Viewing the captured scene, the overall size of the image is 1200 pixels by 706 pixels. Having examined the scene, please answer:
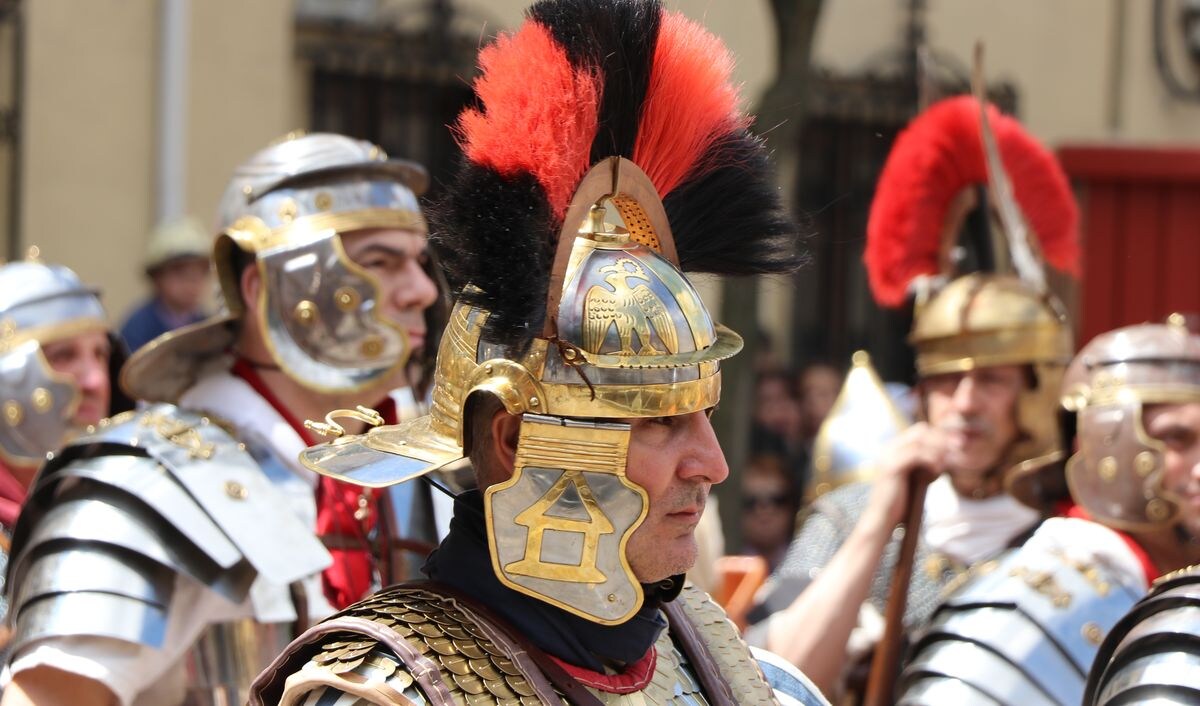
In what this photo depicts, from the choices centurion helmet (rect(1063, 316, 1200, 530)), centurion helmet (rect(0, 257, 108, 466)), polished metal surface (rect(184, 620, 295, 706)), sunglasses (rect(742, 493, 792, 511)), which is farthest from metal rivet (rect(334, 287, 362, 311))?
sunglasses (rect(742, 493, 792, 511))

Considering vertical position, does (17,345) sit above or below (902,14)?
below

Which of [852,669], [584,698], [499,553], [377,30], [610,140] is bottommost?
[852,669]

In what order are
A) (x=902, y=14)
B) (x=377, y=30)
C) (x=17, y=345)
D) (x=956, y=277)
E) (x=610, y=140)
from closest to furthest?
(x=610, y=140)
(x=17, y=345)
(x=956, y=277)
(x=377, y=30)
(x=902, y=14)

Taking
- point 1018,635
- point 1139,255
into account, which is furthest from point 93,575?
point 1139,255

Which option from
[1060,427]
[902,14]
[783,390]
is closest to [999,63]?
[902,14]

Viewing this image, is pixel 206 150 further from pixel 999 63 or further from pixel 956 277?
pixel 999 63

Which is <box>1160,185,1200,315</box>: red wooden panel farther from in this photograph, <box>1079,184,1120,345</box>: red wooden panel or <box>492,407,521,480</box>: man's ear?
<box>492,407,521,480</box>: man's ear

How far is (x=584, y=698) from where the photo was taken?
8.09ft

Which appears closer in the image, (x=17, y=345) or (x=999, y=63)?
(x=17, y=345)

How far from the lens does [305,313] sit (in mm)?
4285

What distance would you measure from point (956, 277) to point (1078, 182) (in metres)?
7.19

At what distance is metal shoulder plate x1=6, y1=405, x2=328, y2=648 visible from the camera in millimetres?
3549

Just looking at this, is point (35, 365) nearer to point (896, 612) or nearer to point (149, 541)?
point (149, 541)

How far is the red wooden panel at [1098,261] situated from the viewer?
38.9 feet
